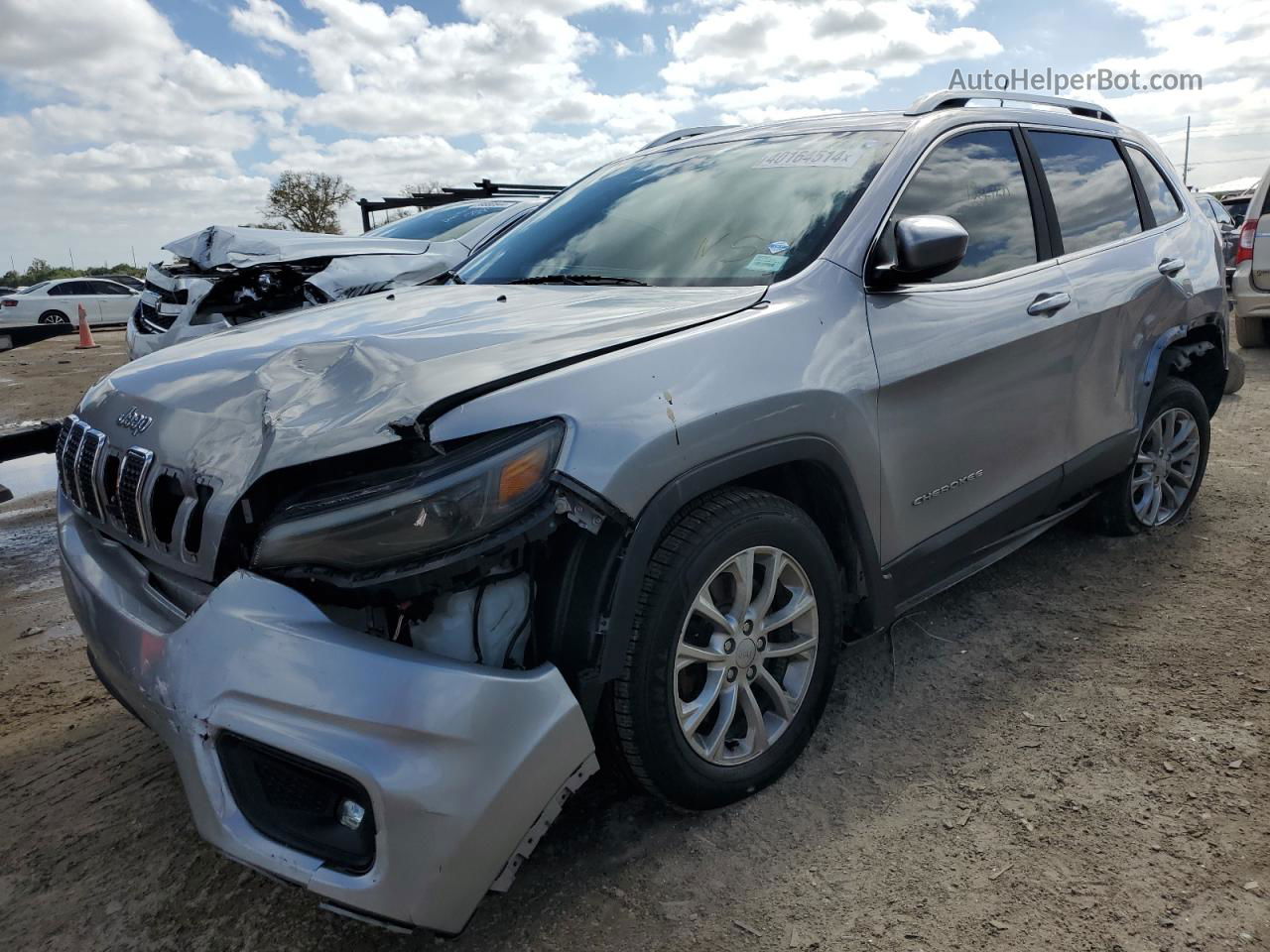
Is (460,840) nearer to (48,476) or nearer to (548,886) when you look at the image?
(548,886)

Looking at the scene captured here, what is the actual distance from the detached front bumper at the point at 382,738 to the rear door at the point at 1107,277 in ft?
7.97

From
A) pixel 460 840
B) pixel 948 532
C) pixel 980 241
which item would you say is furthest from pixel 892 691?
pixel 460 840

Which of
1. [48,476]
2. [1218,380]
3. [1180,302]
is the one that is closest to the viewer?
[1180,302]

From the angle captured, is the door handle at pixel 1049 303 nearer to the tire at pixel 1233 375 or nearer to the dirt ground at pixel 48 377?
the tire at pixel 1233 375

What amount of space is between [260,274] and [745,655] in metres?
4.79

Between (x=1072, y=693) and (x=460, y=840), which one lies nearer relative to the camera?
(x=460, y=840)

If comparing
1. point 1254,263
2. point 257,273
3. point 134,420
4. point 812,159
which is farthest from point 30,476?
point 1254,263

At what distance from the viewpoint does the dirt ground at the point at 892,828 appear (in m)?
2.06

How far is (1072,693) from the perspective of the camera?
9.67 feet

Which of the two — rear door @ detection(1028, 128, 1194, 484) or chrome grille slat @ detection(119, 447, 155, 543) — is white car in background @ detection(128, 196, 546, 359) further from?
chrome grille slat @ detection(119, 447, 155, 543)

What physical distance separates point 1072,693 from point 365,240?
5.39 metres

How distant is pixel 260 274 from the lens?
5977mm

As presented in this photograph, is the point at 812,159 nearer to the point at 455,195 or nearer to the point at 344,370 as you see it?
the point at 344,370

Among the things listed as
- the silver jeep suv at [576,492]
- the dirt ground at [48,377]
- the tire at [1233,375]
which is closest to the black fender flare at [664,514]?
the silver jeep suv at [576,492]
